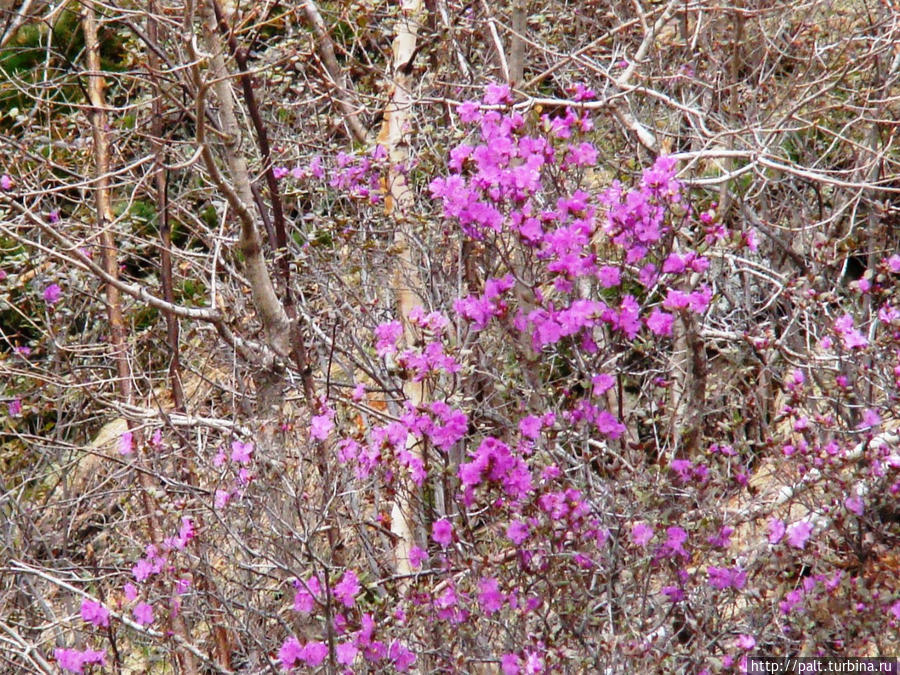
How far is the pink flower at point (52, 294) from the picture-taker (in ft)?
20.4

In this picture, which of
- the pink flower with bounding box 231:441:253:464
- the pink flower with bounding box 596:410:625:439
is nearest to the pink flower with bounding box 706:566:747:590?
the pink flower with bounding box 596:410:625:439

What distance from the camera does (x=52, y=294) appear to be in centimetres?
623

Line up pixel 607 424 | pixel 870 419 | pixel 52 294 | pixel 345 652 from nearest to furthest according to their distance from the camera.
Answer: pixel 345 652 < pixel 870 419 < pixel 607 424 < pixel 52 294

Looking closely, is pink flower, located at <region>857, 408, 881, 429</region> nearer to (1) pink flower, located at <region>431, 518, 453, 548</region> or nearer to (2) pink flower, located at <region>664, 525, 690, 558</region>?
(2) pink flower, located at <region>664, 525, 690, 558</region>

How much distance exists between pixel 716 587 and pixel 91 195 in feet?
16.9

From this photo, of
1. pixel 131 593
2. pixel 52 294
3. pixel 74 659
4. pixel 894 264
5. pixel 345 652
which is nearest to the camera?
pixel 345 652

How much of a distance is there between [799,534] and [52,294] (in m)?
4.47

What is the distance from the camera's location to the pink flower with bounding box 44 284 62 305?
6.21m

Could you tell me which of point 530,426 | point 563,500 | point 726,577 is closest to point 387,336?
point 530,426

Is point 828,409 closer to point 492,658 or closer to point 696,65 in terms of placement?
point 492,658

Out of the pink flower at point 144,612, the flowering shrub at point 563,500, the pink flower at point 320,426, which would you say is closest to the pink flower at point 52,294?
the flowering shrub at point 563,500

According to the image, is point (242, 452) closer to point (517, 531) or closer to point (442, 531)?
point (442, 531)

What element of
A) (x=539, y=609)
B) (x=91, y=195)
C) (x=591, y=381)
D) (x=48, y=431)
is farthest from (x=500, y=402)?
(x=48, y=431)

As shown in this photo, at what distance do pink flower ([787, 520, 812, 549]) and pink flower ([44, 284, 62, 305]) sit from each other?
441cm
